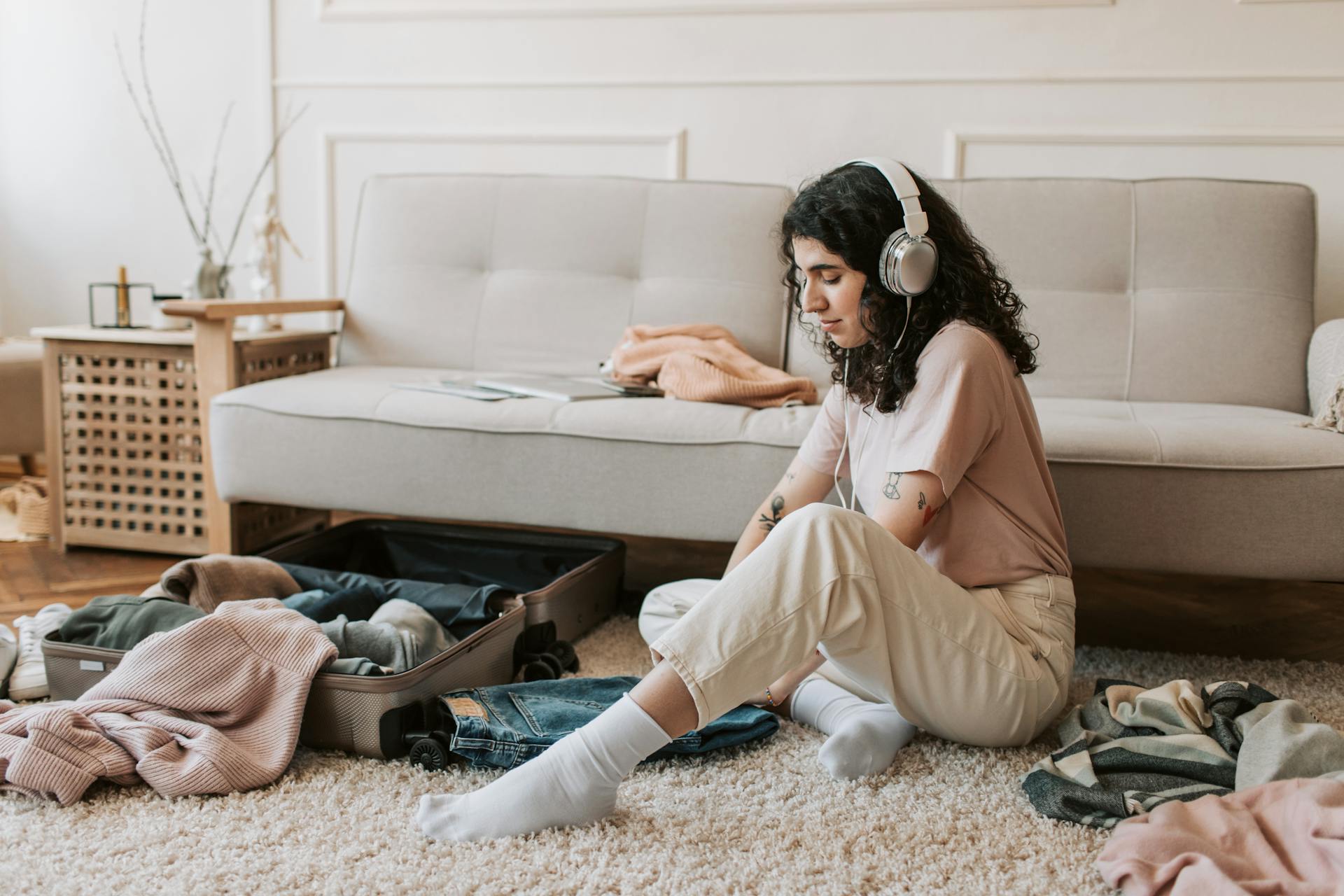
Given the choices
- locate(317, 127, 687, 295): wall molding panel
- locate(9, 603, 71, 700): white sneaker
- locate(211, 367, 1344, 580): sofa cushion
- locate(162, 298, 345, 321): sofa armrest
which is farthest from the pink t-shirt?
locate(317, 127, 687, 295): wall molding panel

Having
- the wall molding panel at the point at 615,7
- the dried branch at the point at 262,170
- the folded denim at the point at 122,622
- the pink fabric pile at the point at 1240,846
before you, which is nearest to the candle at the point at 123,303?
the dried branch at the point at 262,170

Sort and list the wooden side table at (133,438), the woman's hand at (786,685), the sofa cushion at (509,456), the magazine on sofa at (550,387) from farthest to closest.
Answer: the wooden side table at (133,438)
the magazine on sofa at (550,387)
the sofa cushion at (509,456)
the woman's hand at (786,685)

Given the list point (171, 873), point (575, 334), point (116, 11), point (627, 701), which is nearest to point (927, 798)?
point (627, 701)

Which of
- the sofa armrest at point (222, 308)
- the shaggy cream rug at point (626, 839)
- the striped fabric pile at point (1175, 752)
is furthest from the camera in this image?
the sofa armrest at point (222, 308)

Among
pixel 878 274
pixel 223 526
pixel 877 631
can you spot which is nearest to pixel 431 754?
pixel 877 631

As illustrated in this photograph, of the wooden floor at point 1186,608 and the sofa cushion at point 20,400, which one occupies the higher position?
the sofa cushion at point 20,400

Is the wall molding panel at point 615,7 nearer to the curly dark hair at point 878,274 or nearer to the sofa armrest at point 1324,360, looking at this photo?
the sofa armrest at point 1324,360

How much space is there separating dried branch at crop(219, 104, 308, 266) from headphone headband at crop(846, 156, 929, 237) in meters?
2.35

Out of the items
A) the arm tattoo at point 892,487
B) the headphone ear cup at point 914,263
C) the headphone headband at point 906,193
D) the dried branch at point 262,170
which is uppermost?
the dried branch at point 262,170

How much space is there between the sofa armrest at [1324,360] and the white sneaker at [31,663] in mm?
2201

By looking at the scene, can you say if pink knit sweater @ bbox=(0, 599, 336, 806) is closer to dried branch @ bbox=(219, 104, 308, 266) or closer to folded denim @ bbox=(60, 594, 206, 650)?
folded denim @ bbox=(60, 594, 206, 650)

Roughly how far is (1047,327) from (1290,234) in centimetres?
54

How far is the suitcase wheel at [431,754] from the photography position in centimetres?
144

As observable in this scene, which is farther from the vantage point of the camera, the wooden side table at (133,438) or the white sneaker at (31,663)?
the wooden side table at (133,438)
